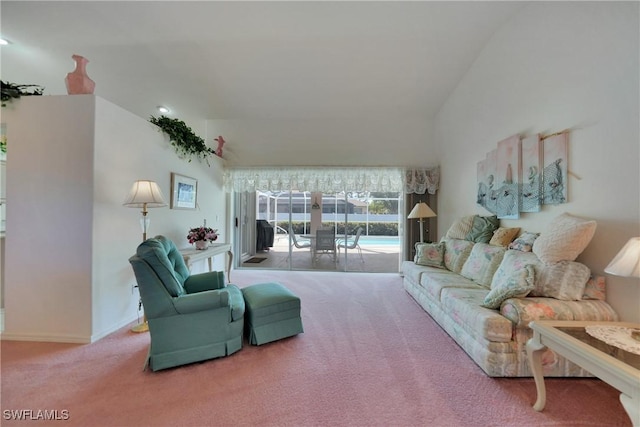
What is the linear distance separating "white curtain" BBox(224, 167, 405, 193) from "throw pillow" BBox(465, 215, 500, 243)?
179 cm

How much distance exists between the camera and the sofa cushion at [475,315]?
1789 millimetres

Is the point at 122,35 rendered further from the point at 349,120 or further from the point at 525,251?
the point at 525,251

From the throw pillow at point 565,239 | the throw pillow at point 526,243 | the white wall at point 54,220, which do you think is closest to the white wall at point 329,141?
the throw pillow at point 526,243

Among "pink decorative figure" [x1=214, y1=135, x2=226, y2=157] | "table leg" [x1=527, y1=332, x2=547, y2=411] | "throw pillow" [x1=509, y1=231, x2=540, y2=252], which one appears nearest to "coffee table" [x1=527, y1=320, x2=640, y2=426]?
"table leg" [x1=527, y1=332, x2=547, y2=411]

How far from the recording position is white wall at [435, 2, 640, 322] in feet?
5.60

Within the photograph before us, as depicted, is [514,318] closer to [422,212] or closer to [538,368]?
[538,368]

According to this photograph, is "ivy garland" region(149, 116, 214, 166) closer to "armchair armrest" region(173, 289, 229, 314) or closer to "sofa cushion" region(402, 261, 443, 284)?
"armchair armrest" region(173, 289, 229, 314)

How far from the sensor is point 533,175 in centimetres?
248

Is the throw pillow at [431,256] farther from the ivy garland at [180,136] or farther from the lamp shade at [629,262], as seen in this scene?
the ivy garland at [180,136]

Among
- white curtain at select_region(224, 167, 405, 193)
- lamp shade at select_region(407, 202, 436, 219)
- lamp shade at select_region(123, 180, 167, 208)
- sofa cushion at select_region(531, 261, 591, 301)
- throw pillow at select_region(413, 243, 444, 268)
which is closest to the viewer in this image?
sofa cushion at select_region(531, 261, 591, 301)

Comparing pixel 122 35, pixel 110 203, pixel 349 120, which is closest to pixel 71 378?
pixel 110 203

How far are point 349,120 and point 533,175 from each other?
330cm

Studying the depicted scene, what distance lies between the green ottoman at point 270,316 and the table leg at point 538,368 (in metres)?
1.76

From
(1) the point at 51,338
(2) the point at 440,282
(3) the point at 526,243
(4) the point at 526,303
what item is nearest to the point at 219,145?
(1) the point at 51,338
